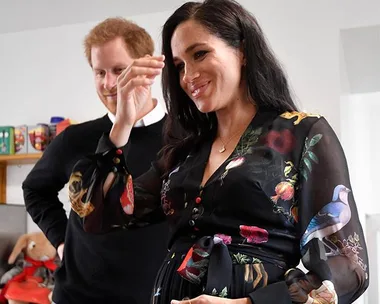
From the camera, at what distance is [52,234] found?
69.9 inches

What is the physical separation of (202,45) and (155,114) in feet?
2.25

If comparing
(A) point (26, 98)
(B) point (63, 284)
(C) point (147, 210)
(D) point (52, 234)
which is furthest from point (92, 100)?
(C) point (147, 210)

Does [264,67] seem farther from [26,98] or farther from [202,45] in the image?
[26,98]

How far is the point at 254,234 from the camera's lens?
33.7 inches

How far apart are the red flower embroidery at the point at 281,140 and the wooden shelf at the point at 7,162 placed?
Result: 216 cm

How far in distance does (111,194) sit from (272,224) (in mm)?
327

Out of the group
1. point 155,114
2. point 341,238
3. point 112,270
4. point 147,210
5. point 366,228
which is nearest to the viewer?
point 341,238

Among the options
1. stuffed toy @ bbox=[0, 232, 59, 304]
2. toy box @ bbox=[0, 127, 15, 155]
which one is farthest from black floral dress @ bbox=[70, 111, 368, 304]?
toy box @ bbox=[0, 127, 15, 155]

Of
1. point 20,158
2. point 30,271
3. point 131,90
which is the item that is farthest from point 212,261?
point 20,158

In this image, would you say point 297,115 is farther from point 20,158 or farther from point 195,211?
point 20,158

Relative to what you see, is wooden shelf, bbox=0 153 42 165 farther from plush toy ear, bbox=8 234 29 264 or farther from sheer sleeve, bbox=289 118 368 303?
sheer sleeve, bbox=289 118 368 303

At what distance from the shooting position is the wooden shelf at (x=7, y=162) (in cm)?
294

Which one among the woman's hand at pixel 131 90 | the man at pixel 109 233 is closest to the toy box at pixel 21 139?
the man at pixel 109 233

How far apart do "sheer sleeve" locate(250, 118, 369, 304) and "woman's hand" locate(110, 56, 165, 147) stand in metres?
0.30
